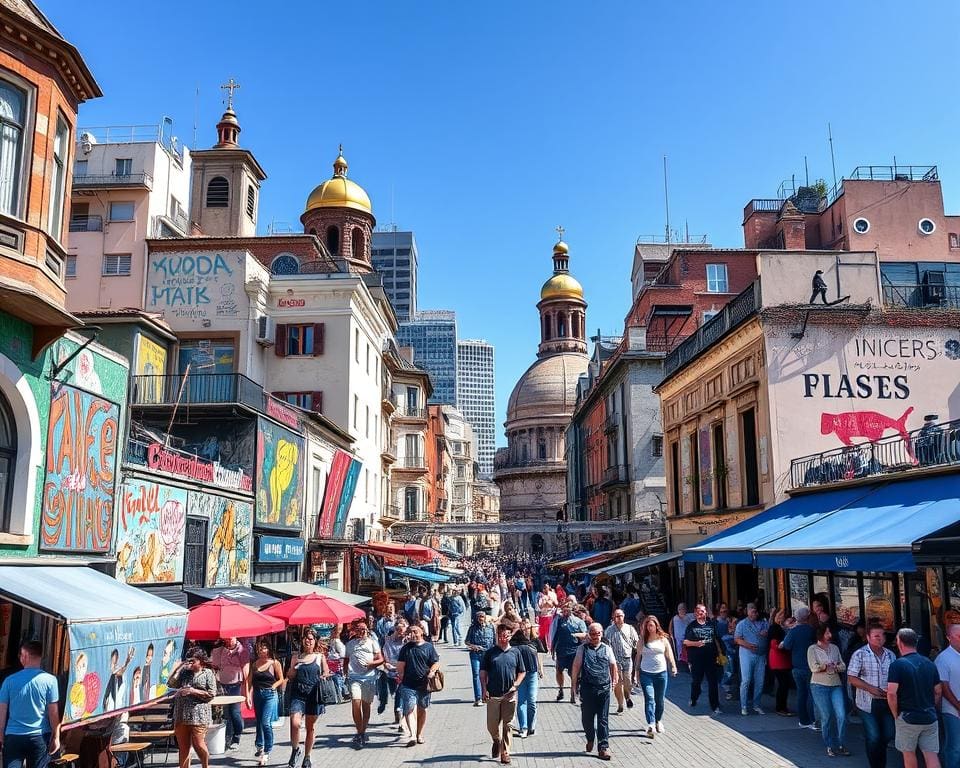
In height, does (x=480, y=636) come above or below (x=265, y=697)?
above

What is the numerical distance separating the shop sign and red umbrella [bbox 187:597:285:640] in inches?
330

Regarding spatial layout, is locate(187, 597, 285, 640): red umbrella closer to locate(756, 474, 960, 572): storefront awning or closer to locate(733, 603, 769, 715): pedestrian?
locate(733, 603, 769, 715): pedestrian

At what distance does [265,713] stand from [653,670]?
4.96 meters

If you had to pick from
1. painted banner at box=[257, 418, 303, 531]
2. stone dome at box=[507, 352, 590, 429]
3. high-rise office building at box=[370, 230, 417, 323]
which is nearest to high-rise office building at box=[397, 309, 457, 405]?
high-rise office building at box=[370, 230, 417, 323]

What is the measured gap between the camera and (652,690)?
12109 mm

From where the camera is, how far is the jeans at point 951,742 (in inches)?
334

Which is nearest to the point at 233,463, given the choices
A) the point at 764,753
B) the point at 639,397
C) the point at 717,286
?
the point at 764,753

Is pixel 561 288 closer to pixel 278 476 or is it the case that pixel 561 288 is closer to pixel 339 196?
pixel 339 196

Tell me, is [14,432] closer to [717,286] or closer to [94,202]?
[94,202]

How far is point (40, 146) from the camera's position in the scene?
11.0m

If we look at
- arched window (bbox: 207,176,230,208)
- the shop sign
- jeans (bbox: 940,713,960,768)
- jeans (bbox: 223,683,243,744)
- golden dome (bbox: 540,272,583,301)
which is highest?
golden dome (bbox: 540,272,583,301)

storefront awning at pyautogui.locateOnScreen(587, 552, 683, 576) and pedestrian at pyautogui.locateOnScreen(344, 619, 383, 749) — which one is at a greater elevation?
storefront awning at pyautogui.locateOnScreen(587, 552, 683, 576)

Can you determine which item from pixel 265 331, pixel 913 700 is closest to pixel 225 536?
pixel 913 700

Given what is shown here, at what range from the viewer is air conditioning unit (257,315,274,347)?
32562mm
